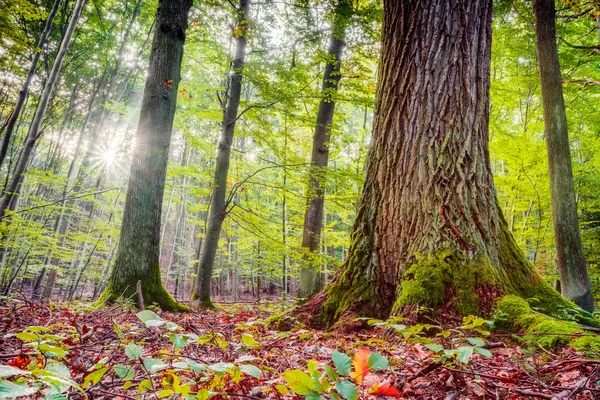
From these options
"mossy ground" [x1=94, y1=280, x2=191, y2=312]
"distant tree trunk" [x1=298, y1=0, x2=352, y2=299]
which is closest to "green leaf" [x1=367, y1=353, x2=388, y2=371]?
"mossy ground" [x1=94, y1=280, x2=191, y2=312]

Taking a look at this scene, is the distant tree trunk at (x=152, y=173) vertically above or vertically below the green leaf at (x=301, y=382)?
above

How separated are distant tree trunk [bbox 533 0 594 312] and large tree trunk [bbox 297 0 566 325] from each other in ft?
11.7

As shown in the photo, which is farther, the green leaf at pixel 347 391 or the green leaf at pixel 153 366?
the green leaf at pixel 153 366

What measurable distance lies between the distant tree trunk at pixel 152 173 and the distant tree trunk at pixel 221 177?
4.44 ft

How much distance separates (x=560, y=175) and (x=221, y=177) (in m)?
6.60

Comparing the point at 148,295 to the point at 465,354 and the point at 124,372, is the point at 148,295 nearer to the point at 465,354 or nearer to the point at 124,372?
the point at 124,372

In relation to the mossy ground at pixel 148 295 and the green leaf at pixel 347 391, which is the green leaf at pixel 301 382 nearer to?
the green leaf at pixel 347 391

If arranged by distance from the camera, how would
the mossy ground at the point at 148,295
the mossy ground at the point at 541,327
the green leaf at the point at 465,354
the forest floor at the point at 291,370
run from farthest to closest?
the mossy ground at the point at 148,295
the mossy ground at the point at 541,327
the green leaf at the point at 465,354
the forest floor at the point at 291,370

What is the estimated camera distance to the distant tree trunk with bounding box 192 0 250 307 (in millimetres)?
6621

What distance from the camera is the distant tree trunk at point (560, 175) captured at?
5.21 metres

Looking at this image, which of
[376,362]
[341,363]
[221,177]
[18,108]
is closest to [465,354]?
[376,362]

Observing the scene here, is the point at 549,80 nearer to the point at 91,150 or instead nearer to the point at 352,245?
the point at 352,245

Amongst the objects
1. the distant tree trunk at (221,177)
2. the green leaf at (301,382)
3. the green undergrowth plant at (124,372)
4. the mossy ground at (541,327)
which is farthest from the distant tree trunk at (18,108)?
the mossy ground at (541,327)

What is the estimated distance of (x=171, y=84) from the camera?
18.0 ft
